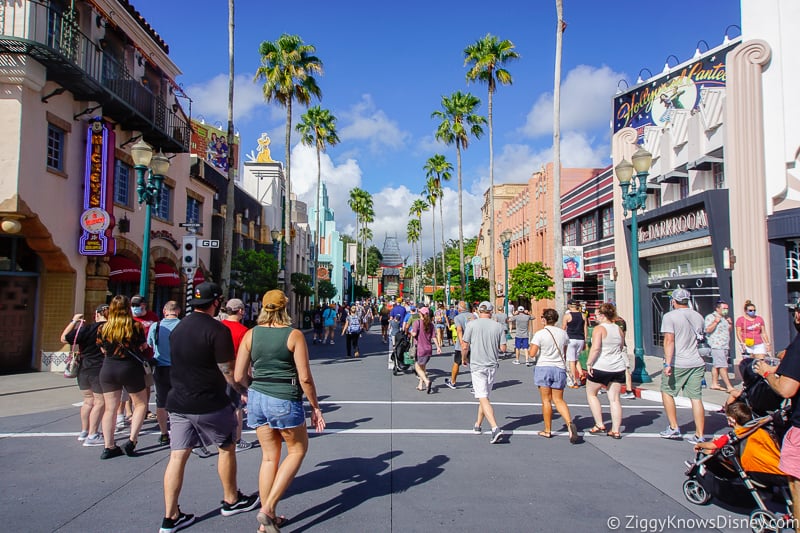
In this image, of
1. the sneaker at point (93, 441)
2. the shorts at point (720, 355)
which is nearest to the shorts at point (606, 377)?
the shorts at point (720, 355)

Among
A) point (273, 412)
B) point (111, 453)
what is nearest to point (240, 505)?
point (273, 412)

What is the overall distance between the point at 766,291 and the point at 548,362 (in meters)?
8.74

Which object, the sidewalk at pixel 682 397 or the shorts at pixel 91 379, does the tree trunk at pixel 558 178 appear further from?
the shorts at pixel 91 379

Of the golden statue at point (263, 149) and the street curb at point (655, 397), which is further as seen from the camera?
the golden statue at point (263, 149)

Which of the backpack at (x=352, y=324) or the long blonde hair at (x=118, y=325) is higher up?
the long blonde hair at (x=118, y=325)

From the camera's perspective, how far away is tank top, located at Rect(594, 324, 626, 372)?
732 cm

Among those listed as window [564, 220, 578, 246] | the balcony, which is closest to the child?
the balcony

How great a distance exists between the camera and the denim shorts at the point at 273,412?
427 cm

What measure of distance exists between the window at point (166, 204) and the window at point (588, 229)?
58.5 feet

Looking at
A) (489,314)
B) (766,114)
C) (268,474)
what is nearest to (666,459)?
(489,314)

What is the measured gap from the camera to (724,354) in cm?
1126

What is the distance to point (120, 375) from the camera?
628 centimetres

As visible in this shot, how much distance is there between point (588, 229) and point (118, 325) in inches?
890

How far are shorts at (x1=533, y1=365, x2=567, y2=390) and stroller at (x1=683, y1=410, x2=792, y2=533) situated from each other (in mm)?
2145
